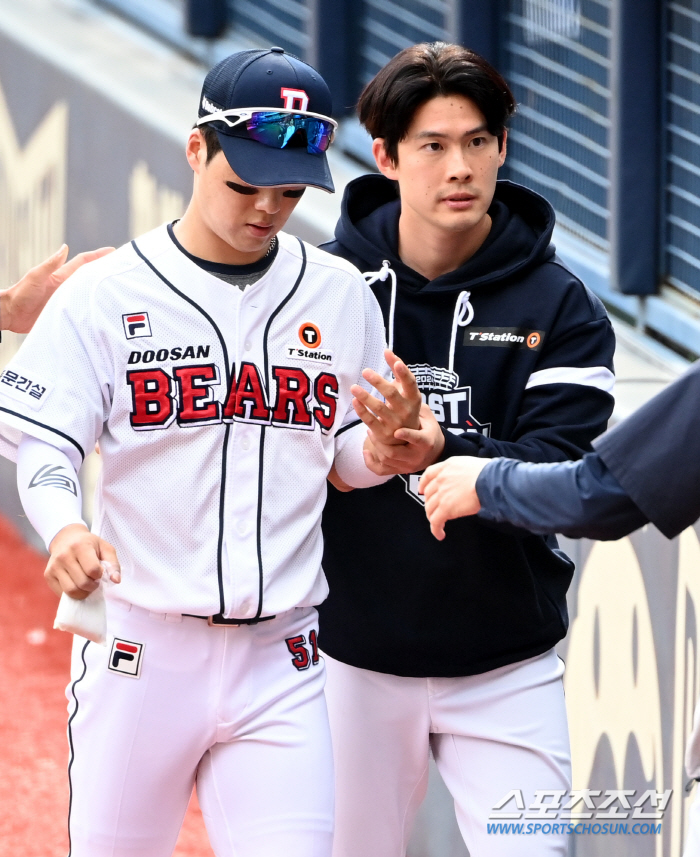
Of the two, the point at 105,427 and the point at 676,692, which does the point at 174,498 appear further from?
the point at 676,692

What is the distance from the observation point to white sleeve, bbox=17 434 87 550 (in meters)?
2.64

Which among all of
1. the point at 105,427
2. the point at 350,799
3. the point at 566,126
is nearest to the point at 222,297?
the point at 105,427

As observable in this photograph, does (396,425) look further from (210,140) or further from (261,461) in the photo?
(210,140)

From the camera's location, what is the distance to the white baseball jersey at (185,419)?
2.77 meters

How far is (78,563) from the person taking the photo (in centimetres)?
253

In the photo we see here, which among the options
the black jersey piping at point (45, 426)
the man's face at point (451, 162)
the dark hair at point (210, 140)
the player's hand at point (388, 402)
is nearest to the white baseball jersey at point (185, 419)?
the black jersey piping at point (45, 426)

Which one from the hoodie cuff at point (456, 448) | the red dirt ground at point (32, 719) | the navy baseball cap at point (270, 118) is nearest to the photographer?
the navy baseball cap at point (270, 118)

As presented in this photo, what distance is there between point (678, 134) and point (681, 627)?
6.86 ft

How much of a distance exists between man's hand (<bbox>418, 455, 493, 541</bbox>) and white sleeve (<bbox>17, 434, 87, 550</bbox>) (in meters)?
0.64

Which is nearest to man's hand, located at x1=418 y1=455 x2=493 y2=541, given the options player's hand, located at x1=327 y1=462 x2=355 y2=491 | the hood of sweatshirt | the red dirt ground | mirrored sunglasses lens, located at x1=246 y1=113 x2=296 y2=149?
player's hand, located at x1=327 y1=462 x2=355 y2=491

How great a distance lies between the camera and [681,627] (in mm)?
3598

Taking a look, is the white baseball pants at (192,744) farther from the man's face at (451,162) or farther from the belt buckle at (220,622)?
the man's face at (451,162)

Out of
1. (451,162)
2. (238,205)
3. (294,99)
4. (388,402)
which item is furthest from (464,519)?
(294,99)

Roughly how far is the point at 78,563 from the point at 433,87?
4.30 ft
